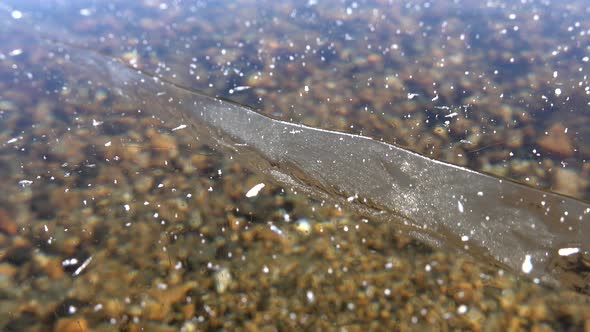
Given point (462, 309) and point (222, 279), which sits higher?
point (462, 309)

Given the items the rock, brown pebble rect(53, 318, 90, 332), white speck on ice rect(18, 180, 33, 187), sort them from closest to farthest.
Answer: brown pebble rect(53, 318, 90, 332) → the rock → white speck on ice rect(18, 180, 33, 187)

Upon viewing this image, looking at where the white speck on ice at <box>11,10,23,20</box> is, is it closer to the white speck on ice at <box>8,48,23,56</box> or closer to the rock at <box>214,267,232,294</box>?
the white speck on ice at <box>8,48,23,56</box>

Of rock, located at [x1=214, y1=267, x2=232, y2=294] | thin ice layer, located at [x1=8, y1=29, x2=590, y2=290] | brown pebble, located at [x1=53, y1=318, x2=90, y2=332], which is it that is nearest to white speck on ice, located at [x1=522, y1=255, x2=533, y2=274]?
thin ice layer, located at [x1=8, y1=29, x2=590, y2=290]

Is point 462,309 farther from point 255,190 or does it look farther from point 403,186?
point 255,190

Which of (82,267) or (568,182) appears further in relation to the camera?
(568,182)

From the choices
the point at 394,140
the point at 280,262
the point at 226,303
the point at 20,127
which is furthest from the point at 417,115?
the point at 20,127

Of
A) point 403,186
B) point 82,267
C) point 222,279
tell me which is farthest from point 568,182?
point 82,267
